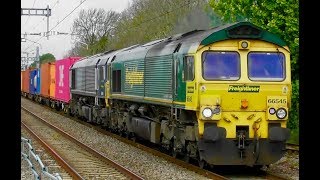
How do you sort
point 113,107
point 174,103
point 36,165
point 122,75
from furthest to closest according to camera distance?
point 113,107, point 122,75, point 36,165, point 174,103

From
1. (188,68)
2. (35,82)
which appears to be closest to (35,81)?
(35,82)

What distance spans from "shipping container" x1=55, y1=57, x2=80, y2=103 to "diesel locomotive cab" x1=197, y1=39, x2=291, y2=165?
21447 mm

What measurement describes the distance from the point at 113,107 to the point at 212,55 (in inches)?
386

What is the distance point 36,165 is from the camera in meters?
13.7

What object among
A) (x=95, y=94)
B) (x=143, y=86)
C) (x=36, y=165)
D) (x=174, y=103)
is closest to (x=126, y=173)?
(x=174, y=103)

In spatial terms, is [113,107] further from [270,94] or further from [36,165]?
[270,94]

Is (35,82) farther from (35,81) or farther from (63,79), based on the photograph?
(63,79)

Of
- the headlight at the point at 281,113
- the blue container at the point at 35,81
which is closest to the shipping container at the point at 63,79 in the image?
the blue container at the point at 35,81

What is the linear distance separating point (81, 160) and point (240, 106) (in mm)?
5231

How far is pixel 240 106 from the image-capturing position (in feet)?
36.5

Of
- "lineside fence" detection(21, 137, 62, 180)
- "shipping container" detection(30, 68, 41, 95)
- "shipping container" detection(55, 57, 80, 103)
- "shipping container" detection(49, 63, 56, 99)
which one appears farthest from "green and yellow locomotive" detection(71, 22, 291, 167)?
"shipping container" detection(30, 68, 41, 95)

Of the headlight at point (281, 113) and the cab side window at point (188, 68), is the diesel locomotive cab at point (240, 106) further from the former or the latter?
the cab side window at point (188, 68)

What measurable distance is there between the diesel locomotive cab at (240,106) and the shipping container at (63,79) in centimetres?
2145
